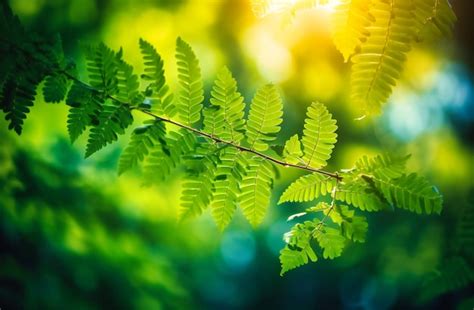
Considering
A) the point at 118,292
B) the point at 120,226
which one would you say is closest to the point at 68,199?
the point at 120,226

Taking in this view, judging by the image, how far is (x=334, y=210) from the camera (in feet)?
2.78

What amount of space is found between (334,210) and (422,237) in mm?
4060

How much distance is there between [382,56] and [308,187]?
39 centimetres

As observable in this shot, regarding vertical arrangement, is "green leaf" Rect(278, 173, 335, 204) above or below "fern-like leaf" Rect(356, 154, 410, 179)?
above

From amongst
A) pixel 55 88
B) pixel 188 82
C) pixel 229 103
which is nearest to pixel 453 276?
pixel 229 103

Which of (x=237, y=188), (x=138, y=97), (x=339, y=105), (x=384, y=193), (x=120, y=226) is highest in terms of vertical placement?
(x=339, y=105)

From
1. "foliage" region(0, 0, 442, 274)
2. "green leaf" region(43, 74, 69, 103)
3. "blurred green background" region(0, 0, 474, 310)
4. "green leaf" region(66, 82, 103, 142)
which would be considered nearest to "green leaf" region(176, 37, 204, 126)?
"foliage" region(0, 0, 442, 274)

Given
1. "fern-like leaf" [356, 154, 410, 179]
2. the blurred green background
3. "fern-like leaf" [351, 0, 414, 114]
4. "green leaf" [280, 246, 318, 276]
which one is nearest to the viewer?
"fern-like leaf" [351, 0, 414, 114]

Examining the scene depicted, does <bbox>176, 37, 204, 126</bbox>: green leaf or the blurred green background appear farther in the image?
the blurred green background

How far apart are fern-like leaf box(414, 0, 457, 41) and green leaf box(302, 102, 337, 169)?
256 mm

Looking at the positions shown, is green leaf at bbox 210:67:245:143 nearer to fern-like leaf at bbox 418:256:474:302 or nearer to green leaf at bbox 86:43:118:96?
green leaf at bbox 86:43:118:96

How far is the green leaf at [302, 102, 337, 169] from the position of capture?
782 millimetres

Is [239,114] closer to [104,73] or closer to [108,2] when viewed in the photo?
[104,73]

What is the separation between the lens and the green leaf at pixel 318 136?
78cm
